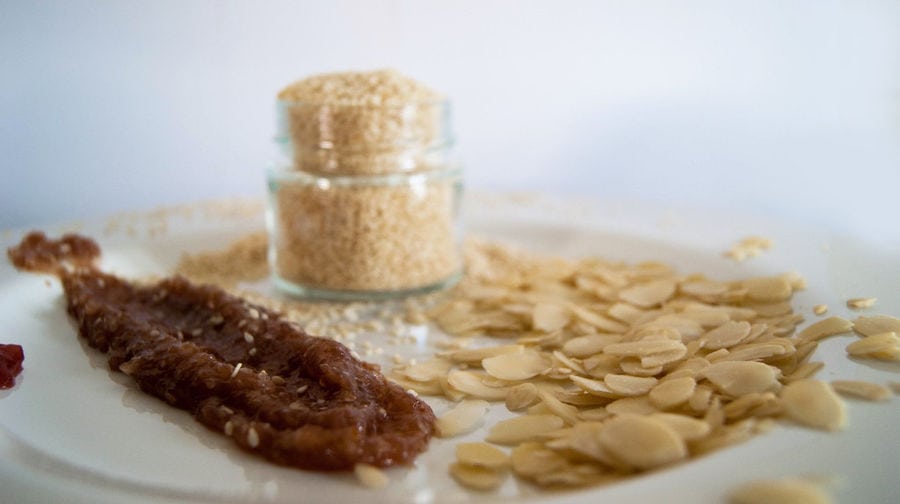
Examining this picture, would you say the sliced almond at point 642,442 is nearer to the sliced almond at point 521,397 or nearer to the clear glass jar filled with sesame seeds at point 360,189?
the sliced almond at point 521,397

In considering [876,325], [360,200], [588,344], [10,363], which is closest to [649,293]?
[588,344]

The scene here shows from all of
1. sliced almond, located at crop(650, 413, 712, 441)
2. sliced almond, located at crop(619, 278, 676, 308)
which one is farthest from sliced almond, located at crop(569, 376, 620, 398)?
sliced almond, located at crop(619, 278, 676, 308)

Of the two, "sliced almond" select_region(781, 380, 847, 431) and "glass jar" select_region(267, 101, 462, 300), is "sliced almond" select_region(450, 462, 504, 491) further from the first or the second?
"glass jar" select_region(267, 101, 462, 300)

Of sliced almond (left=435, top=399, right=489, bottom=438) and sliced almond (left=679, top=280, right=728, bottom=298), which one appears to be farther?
sliced almond (left=679, top=280, right=728, bottom=298)

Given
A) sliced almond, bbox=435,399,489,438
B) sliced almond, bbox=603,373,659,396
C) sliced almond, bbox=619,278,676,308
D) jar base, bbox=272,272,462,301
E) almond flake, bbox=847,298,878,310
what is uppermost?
almond flake, bbox=847,298,878,310

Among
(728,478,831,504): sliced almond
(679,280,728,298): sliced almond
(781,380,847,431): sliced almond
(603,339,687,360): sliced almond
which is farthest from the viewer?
(679,280,728,298): sliced almond

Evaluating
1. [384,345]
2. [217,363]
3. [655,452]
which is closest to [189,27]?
[384,345]

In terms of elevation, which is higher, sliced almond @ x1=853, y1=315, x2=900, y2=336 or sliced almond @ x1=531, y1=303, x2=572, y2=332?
sliced almond @ x1=853, y1=315, x2=900, y2=336
